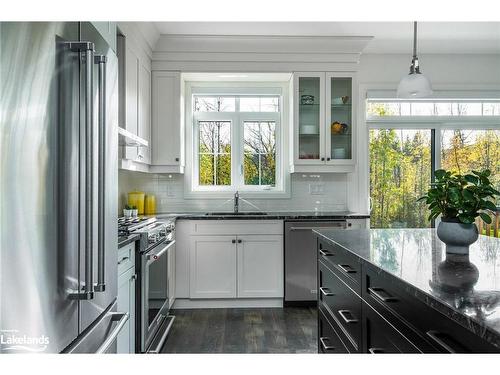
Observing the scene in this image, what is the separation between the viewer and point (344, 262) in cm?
193

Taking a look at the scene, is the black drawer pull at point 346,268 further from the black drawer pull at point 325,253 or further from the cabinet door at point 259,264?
the cabinet door at point 259,264

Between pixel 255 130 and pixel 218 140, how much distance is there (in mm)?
447

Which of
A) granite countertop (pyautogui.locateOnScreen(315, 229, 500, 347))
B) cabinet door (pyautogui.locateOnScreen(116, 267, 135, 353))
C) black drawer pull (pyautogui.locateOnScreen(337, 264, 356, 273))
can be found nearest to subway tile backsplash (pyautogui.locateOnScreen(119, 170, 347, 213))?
cabinet door (pyautogui.locateOnScreen(116, 267, 135, 353))

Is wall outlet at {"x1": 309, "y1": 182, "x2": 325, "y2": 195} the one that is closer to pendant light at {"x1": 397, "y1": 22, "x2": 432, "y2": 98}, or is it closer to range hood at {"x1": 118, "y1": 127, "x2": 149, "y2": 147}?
pendant light at {"x1": 397, "y1": 22, "x2": 432, "y2": 98}

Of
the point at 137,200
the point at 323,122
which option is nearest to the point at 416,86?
the point at 323,122

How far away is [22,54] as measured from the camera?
1048mm

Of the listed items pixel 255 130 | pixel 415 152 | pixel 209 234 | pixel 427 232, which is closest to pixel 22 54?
pixel 427 232

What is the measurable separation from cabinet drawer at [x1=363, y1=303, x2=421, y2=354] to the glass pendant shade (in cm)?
157

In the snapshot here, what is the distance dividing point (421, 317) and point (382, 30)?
3.38 m

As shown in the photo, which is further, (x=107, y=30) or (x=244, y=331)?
(x=244, y=331)

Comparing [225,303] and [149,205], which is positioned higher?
[149,205]

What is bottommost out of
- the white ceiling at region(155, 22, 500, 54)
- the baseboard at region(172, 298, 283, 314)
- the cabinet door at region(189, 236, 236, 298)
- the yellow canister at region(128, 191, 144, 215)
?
the baseboard at region(172, 298, 283, 314)

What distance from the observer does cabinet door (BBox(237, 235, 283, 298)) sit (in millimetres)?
3855

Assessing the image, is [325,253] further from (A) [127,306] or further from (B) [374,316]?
(A) [127,306]
